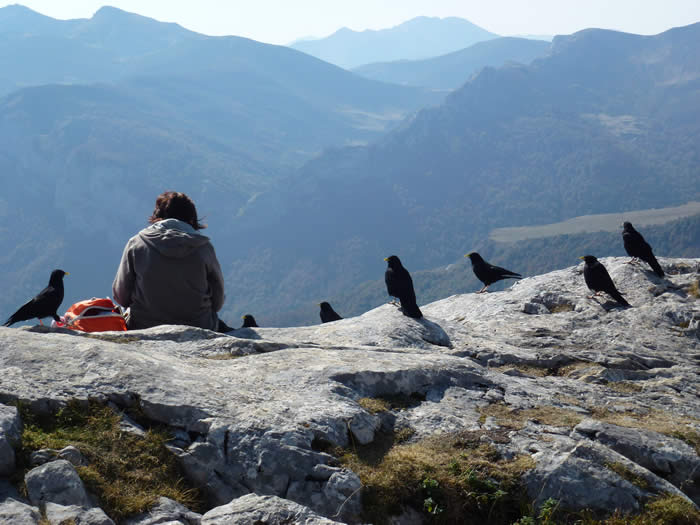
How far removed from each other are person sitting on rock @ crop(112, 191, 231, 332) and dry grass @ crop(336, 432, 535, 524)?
4.76 meters

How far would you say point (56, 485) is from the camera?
471 cm

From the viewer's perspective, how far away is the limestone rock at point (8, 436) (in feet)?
15.8

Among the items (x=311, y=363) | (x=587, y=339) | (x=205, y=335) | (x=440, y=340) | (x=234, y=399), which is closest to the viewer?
(x=234, y=399)

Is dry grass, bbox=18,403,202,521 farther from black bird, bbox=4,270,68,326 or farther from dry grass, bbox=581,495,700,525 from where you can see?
black bird, bbox=4,270,68,326

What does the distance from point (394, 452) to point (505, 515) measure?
1185 millimetres

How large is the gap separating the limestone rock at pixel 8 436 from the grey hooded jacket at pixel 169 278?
4.32 m

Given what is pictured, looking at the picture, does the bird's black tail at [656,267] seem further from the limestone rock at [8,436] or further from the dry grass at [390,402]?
the limestone rock at [8,436]

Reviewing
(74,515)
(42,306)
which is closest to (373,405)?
(74,515)

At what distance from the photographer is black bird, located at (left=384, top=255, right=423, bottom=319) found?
12188mm

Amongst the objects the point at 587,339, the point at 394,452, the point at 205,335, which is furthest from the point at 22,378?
the point at 587,339

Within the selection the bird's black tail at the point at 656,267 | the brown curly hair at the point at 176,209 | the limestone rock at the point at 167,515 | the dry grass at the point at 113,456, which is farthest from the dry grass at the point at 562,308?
the limestone rock at the point at 167,515

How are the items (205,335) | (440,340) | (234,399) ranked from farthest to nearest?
(440,340) → (205,335) → (234,399)

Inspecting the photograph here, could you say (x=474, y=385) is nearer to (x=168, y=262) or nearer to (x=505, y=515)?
(x=505, y=515)

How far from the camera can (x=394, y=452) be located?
20.0ft
